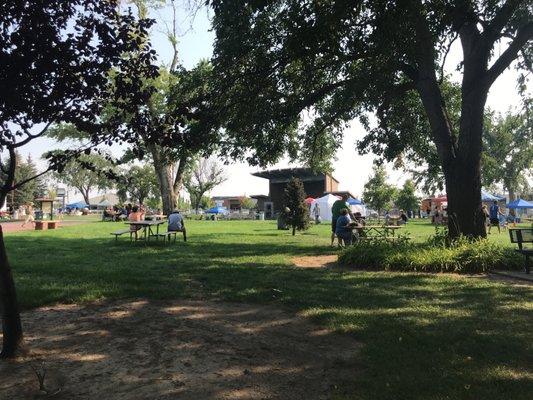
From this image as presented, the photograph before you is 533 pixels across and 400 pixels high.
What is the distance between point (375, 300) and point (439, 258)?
3.59 meters

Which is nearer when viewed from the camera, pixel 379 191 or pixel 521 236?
pixel 521 236

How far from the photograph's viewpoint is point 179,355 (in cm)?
413

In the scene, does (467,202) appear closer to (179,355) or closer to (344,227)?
(344,227)

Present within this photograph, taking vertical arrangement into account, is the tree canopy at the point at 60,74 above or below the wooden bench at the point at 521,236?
above

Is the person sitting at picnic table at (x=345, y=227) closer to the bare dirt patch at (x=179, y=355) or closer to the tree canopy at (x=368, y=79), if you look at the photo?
the tree canopy at (x=368, y=79)

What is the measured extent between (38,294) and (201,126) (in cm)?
457

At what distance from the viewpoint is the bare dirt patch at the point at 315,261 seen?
10.1 metres

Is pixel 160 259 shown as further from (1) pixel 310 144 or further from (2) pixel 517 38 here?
(2) pixel 517 38

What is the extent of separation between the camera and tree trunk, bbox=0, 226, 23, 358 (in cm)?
380

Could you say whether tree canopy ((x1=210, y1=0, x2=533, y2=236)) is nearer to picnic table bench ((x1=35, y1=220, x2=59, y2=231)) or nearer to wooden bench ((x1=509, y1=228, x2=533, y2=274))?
wooden bench ((x1=509, y1=228, x2=533, y2=274))

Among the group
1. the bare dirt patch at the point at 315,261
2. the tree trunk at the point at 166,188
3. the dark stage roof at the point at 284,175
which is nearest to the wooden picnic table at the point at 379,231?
the bare dirt patch at the point at 315,261

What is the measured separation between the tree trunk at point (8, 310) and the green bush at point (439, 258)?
7137 millimetres

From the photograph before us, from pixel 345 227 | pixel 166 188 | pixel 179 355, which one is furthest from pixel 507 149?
pixel 179 355

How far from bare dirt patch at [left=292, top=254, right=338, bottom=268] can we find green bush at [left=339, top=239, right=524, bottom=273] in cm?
49
